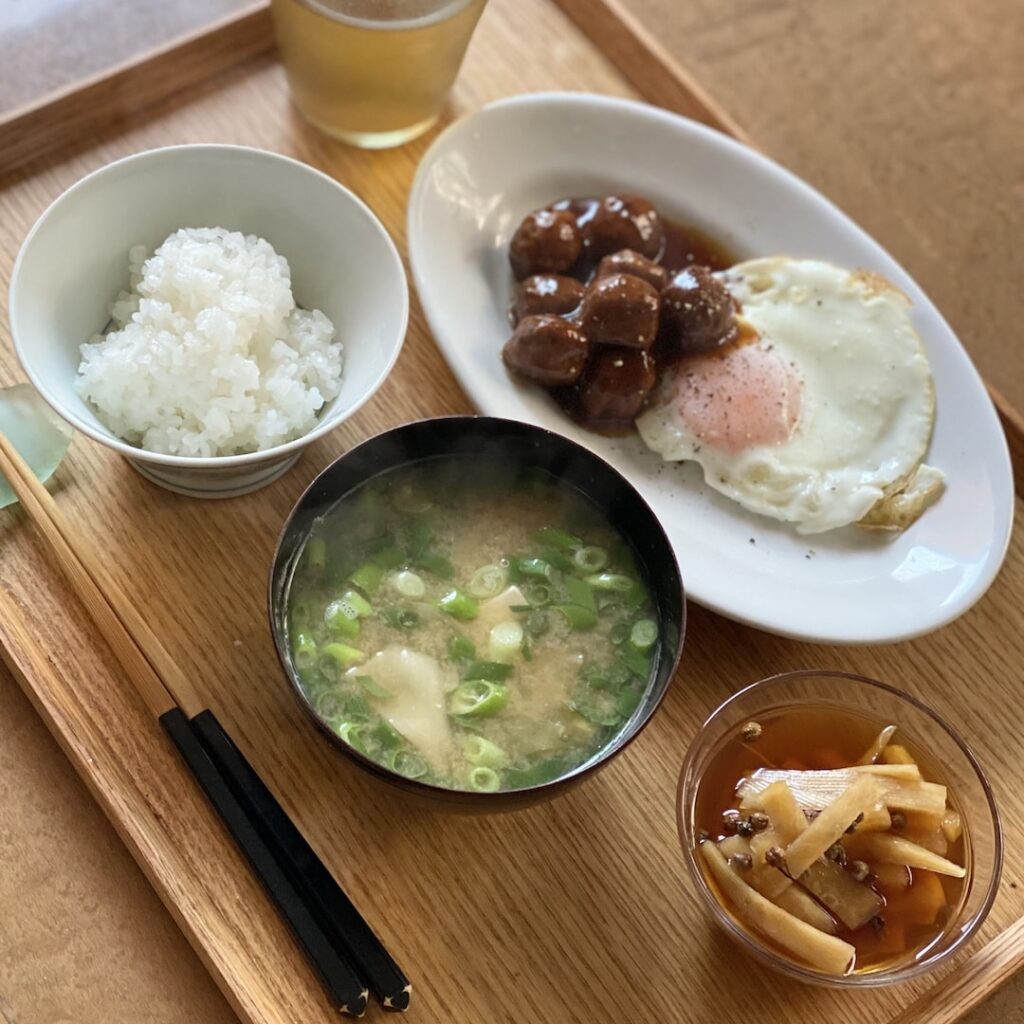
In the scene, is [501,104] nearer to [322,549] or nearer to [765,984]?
[322,549]

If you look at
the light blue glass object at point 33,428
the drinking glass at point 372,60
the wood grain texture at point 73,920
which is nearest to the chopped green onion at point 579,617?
the wood grain texture at point 73,920

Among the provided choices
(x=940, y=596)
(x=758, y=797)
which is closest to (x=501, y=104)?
(x=940, y=596)

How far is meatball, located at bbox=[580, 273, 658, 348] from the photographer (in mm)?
2189

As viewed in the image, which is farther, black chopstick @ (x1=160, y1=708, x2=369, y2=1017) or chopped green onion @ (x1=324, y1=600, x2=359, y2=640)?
chopped green onion @ (x1=324, y1=600, x2=359, y2=640)

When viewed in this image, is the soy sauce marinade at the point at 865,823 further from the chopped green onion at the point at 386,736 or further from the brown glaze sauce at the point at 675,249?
the brown glaze sauce at the point at 675,249

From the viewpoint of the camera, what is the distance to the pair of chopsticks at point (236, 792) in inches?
66.6

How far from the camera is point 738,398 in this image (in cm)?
230

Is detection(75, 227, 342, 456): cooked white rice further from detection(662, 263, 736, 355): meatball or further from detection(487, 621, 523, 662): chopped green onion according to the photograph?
detection(662, 263, 736, 355): meatball

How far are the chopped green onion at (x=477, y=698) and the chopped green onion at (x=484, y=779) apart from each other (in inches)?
3.4

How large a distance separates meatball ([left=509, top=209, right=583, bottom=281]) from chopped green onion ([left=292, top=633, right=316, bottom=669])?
3.04 ft

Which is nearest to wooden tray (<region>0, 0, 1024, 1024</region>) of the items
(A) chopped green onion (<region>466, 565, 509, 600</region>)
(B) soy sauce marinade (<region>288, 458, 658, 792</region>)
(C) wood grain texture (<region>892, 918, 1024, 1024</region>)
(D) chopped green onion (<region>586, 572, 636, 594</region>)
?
(C) wood grain texture (<region>892, 918, 1024, 1024</region>)

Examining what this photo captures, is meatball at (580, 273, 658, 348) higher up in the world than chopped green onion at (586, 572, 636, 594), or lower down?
higher up

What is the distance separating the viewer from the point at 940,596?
6.86 ft

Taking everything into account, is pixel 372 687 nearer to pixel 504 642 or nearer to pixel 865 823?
pixel 504 642
